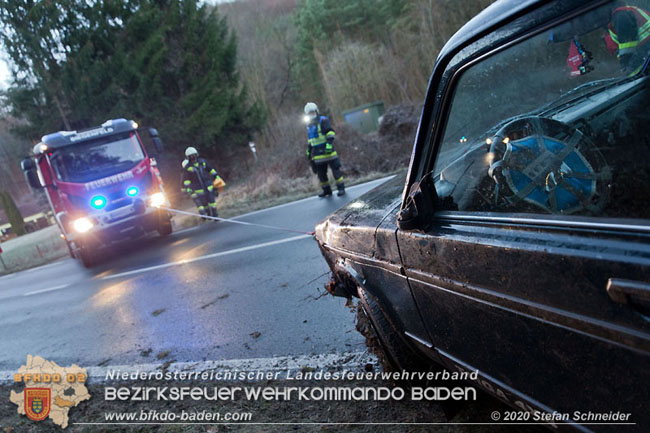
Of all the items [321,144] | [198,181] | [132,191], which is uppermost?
[132,191]

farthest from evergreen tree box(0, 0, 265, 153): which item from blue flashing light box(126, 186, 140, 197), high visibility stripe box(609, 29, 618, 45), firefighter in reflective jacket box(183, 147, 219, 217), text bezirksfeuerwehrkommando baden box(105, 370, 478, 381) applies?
high visibility stripe box(609, 29, 618, 45)

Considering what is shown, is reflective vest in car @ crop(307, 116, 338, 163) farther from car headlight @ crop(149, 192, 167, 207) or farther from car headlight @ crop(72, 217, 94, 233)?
car headlight @ crop(72, 217, 94, 233)

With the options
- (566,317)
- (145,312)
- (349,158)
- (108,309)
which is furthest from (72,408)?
(349,158)

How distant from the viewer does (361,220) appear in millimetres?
2279

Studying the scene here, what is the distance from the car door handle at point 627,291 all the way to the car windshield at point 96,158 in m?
9.88

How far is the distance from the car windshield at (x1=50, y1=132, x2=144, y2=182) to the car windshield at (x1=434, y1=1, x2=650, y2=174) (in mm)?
9178

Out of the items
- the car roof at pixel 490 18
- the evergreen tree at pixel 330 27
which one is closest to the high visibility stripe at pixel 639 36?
the car roof at pixel 490 18

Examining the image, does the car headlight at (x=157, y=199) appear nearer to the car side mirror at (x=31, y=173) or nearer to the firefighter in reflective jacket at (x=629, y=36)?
the car side mirror at (x=31, y=173)

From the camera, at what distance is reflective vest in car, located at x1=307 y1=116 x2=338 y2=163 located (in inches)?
359

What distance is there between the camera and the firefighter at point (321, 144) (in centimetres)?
910

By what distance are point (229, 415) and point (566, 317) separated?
89.8 inches

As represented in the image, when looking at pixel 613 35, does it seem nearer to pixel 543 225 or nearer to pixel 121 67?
pixel 543 225

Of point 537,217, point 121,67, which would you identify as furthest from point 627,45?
Result: point 121,67

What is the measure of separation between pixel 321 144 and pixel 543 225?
8.15 metres
